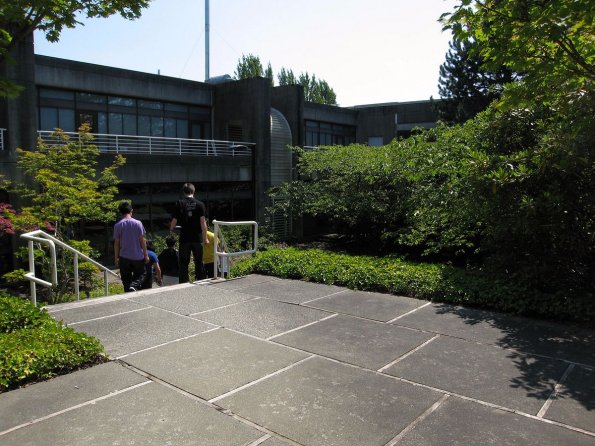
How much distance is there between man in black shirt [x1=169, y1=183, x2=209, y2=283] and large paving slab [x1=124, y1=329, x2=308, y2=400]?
3.47 m

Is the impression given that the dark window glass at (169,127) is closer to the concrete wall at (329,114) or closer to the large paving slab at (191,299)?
the concrete wall at (329,114)

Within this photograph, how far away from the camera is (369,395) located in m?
4.13

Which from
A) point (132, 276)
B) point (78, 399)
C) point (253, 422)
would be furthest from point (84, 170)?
point (253, 422)

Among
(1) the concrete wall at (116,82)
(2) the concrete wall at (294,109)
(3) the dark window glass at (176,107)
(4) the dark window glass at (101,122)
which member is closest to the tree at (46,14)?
(1) the concrete wall at (116,82)

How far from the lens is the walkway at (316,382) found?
3.54 meters

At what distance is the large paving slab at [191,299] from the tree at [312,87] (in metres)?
54.2

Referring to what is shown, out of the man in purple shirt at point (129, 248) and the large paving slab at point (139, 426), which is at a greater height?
the man in purple shirt at point (129, 248)

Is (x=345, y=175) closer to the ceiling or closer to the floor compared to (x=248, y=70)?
closer to the floor

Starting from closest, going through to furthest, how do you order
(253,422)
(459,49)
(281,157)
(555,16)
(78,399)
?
(253,422) → (78,399) → (555,16) → (281,157) → (459,49)

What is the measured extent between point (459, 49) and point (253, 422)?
106 ft

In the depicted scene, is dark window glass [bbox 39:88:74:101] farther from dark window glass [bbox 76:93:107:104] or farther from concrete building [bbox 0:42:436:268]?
dark window glass [bbox 76:93:107:104]

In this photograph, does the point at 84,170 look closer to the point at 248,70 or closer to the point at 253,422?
the point at 253,422

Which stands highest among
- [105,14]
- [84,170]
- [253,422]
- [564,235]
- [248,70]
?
[248,70]

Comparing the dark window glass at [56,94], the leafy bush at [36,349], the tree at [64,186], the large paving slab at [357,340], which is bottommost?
the large paving slab at [357,340]
